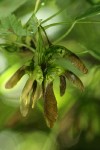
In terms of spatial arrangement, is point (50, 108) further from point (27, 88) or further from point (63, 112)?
point (63, 112)

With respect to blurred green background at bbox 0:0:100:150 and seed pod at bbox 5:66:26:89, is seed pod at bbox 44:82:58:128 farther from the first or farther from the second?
blurred green background at bbox 0:0:100:150

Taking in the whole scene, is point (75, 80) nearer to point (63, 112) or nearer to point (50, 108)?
point (50, 108)

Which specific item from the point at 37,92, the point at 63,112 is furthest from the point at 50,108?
the point at 63,112

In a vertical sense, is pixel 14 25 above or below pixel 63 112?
above

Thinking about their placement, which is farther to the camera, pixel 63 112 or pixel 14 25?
pixel 63 112

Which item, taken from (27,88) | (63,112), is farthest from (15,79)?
(63,112)

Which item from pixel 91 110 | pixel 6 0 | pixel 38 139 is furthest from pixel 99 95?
pixel 6 0

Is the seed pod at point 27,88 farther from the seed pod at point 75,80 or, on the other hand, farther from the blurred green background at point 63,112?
the blurred green background at point 63,112
